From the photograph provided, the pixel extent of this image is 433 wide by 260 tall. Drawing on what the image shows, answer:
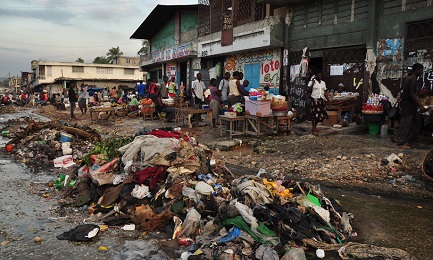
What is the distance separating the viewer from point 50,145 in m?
9.13

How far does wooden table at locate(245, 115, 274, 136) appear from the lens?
9.63 m

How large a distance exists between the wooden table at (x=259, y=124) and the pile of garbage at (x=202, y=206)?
3.72 meters

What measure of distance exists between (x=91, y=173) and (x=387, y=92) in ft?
29.6

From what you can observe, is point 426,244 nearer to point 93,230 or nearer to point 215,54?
point 93,230

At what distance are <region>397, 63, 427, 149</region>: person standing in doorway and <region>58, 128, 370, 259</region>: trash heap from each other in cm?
411

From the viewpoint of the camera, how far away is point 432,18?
916 cm

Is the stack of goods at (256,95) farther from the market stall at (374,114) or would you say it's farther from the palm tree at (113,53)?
the palm tree at (113,53)

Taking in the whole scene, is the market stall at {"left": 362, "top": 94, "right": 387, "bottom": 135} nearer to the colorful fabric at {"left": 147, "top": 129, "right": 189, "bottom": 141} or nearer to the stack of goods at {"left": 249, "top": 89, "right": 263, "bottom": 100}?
the stack of goods at {"left": 249, "top": 89, "right": 263, "bottom": 100}

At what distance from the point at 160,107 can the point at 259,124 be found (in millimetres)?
6481

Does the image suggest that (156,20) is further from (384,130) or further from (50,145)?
(384,130)

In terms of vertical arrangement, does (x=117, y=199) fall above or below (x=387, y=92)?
below

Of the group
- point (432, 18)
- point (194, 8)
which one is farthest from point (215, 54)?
point (432, 18)

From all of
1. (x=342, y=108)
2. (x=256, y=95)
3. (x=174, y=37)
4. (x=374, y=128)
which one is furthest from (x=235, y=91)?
(x=174, y=37)

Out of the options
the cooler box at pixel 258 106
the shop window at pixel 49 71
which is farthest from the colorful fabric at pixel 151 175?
the shop window at pixel 49 71
